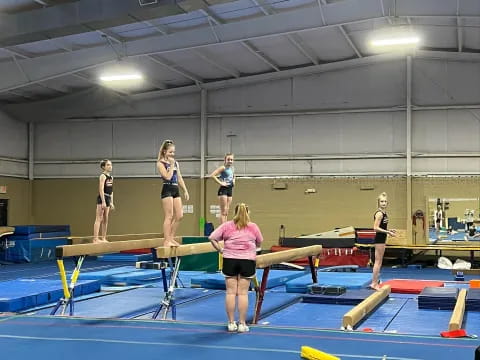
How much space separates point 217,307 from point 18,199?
16638mm

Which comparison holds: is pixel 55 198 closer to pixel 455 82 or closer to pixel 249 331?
pixel 455 82

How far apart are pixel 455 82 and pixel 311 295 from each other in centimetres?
1240

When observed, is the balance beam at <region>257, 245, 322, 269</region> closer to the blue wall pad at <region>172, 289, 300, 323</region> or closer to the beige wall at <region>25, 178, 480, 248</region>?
the blue wall pad at <region>172, 289, 300, 323</region>

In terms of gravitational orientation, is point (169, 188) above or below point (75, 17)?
below

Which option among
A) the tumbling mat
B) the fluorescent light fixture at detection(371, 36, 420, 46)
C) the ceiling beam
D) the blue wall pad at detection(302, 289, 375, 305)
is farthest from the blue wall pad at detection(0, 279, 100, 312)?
the fluorescent light fixture at detection(371, 36, 420, 46)

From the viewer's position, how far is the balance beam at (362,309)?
8.45m

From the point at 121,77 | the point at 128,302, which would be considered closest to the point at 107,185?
the point at 128,302

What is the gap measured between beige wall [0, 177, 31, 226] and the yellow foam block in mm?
20386

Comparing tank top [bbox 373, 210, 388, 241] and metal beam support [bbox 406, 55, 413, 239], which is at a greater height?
metal beam support [bbox 406, 55, 413, 239]

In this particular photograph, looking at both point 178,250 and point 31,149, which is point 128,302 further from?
point 31,149

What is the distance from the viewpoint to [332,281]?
14.1m

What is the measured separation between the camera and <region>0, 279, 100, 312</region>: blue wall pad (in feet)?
34.7

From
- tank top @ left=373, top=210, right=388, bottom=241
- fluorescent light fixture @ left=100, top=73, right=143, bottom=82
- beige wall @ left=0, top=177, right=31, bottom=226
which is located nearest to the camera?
tank top @ left=373, top=210, right=388, bottom=241

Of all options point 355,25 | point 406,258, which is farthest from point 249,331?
point 406,258
